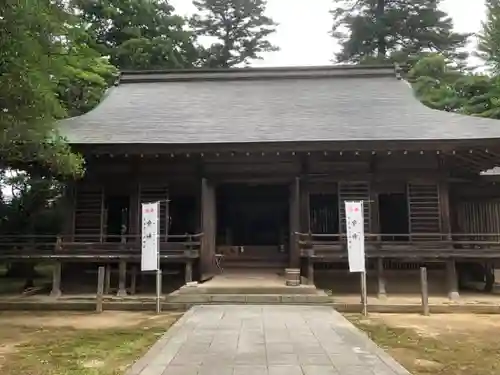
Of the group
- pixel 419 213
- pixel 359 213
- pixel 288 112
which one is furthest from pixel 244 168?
pixel 419 213

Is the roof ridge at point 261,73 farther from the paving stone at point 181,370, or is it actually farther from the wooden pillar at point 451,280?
the paving stone at point 181,370

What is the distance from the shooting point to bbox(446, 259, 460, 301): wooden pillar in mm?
9922

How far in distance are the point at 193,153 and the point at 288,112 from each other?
12.7ft

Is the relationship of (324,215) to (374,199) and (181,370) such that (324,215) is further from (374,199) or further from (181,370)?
(181,370)

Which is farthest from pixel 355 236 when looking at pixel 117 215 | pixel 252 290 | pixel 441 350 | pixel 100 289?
pixel 117 215

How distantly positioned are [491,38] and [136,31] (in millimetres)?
17862

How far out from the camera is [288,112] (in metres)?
13.2

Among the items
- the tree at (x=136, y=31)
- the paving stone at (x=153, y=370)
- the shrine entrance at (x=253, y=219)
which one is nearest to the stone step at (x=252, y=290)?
the paving stone at (x=153, y=370)

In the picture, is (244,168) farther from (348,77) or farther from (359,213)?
(348,77)

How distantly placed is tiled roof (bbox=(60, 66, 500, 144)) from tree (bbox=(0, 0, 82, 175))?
303cm

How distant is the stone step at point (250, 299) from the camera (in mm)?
8703

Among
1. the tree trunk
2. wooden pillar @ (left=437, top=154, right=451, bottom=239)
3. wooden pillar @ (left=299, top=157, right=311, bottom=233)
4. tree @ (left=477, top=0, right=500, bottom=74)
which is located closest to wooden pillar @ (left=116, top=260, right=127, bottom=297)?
wooden pillar @ (left=299, top=157, right=311, bottom=233)

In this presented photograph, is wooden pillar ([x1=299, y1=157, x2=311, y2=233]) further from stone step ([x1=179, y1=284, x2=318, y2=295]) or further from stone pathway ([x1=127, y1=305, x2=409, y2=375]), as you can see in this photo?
stone pathway ([x1=127, y1=305, x2=409, y2=375])

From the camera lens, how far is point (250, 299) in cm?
880
